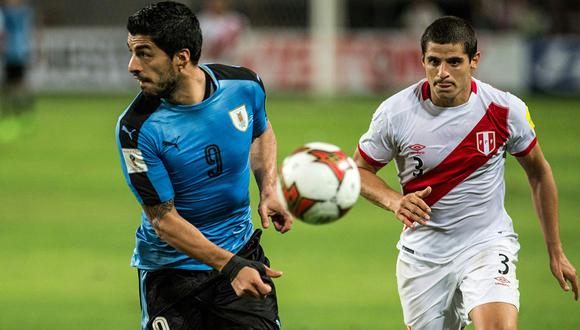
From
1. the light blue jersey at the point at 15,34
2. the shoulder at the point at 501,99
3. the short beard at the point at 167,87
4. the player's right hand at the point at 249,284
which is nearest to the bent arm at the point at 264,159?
the short beard at the point at 167,87

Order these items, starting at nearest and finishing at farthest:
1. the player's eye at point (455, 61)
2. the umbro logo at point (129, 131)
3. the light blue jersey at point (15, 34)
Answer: the umbro logo at point (129, 131), the player's eye at point (455, 61), the light blue jersey at point (15, 34)

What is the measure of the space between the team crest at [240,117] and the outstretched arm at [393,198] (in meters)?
0.82

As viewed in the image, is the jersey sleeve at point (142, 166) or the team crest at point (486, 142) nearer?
the jersey sleeve at point (142, 166)

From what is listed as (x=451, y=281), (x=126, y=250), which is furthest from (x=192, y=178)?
(x=126, y=250)

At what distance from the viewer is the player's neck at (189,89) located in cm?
538

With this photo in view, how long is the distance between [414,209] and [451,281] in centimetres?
67

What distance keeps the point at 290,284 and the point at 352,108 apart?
14123mm

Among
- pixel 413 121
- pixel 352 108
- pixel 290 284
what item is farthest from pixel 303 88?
pixel 413 121

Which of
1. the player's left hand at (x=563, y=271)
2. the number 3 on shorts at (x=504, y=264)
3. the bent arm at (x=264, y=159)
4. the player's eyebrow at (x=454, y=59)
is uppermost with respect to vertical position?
the player's eyebrow at (x=454, y=59)

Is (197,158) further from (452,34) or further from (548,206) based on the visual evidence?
(548,206)

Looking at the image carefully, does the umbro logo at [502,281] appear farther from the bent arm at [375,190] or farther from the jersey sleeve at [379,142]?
the jersey sleeve at [379,142]

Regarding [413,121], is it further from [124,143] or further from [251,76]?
[124,143]

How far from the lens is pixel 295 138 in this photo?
18.5m

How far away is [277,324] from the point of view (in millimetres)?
5672
